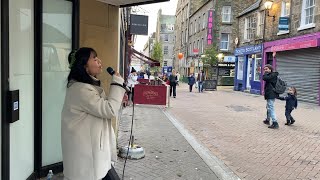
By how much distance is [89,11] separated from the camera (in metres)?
5.40

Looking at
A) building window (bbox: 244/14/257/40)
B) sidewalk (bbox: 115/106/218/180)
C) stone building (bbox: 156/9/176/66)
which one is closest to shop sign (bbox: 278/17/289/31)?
building window (bbox: 244/14/257/40)

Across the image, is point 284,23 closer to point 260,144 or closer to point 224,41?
point 260,144

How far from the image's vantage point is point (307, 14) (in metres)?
19.3

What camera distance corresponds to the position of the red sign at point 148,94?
992 centimetres

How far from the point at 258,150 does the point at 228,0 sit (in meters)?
34.1

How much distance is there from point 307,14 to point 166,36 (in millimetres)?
71501

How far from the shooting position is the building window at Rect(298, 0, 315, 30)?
18.8 meters

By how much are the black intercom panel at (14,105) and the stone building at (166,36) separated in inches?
3146

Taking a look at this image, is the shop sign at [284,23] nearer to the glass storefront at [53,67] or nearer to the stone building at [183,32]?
the glass storefront at [53,67]

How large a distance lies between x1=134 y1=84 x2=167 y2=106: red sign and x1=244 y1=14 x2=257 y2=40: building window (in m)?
17.8

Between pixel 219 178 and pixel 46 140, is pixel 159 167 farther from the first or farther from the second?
pixel 46 140

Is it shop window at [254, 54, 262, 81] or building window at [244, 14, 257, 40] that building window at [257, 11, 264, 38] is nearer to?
building window at [244, 14, 257, 40]

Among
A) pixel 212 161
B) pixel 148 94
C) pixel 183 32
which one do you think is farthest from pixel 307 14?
pixel 183 32

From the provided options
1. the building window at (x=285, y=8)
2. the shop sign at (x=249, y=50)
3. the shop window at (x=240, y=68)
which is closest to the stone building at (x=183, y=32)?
→ the shop window at (x=240, y=68)
